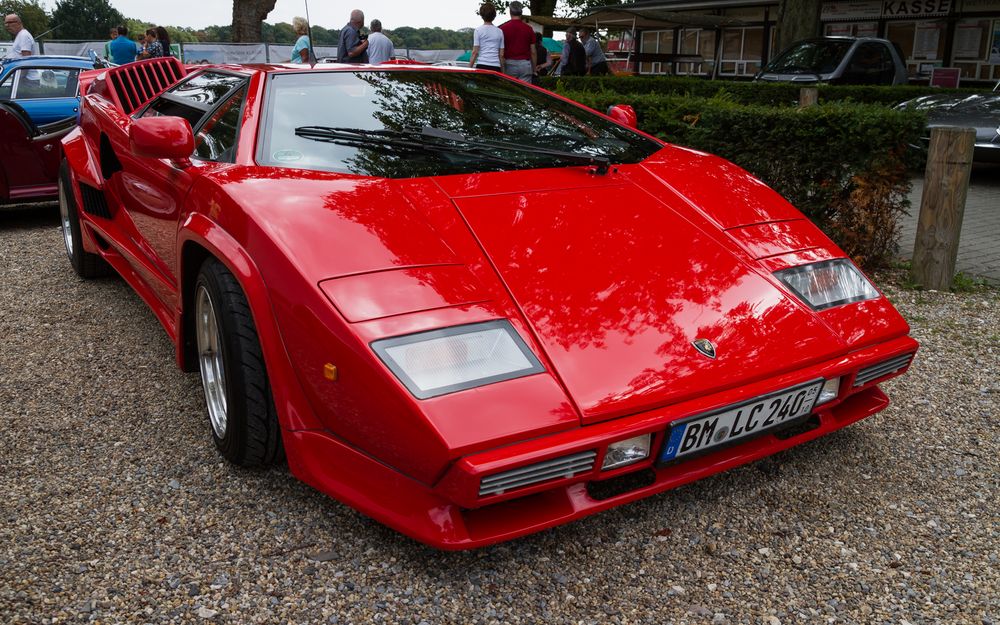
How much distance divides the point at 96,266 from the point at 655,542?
145 inches

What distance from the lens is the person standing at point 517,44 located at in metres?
9.80

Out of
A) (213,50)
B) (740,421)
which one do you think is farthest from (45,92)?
(213,50)

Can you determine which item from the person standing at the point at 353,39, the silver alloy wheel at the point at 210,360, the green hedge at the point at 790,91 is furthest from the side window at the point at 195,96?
the person standing at the point at 353,39

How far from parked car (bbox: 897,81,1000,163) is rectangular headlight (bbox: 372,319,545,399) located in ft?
22.4

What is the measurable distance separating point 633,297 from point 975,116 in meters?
7.46

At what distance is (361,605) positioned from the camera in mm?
1896

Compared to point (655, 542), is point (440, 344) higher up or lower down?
higher up

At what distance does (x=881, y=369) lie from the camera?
2.32m

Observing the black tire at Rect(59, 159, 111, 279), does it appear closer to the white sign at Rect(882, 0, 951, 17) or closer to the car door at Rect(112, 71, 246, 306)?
the car door at Rect(112, 71, 246, 306)

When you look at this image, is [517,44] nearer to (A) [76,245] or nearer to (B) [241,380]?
(A) [76,245]

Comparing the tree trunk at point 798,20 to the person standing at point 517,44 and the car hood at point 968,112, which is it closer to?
the car hood at point 968,112

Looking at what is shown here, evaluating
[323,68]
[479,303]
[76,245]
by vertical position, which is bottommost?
[76,245]

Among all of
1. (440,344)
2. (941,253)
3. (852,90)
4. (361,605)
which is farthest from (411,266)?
(852,90)

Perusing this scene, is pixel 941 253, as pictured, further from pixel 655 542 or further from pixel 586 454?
pixel 586 454
